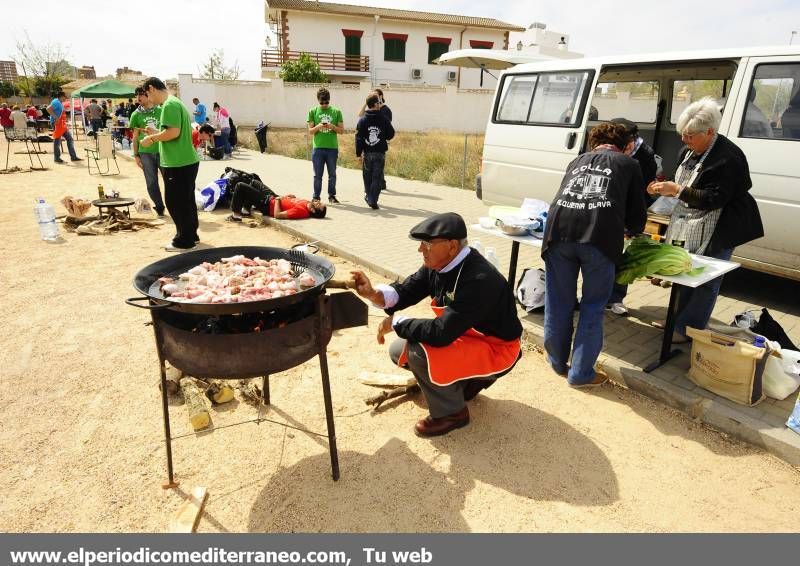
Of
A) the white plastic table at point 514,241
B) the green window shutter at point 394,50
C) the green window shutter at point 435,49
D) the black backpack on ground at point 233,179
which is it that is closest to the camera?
the white plastic table at point 514,241

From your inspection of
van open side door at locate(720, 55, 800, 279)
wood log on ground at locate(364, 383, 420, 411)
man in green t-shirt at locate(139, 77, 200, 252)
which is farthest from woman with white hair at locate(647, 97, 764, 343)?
man in green t-shirt at locate(139, 77, 200, 252)

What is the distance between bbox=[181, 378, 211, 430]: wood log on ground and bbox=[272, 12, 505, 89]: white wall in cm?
3723

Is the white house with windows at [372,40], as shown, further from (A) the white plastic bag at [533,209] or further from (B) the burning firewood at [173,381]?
(B) the burning firewood at [173,381]

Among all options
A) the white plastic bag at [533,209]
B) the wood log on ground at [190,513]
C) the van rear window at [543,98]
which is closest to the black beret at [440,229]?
the wood log on ground at [190,513]

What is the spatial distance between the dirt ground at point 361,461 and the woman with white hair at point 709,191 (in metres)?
1.40

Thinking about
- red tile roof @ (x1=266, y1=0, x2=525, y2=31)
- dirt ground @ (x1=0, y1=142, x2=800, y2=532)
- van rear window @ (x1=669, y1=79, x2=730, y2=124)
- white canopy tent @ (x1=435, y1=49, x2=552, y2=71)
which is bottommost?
dirt ground @ (x1=0, y1=142, x2=800, y2=532)

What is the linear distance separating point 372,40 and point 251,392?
39164 millimetres

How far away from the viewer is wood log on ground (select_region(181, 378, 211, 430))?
10.6ft

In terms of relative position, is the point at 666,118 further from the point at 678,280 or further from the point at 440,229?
the point at 440,229

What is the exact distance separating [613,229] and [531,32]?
39.4 metres

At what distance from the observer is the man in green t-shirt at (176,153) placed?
20.1 ft

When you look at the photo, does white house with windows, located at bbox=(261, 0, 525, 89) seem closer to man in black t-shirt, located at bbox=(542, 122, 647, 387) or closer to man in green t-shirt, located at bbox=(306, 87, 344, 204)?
man in green t-shirt, located at bbox=(306, 87, 344, 204)
